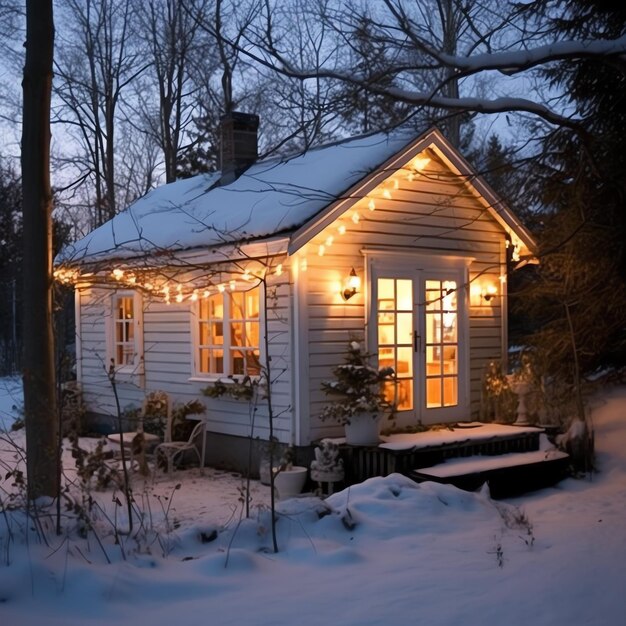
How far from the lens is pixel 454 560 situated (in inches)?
213

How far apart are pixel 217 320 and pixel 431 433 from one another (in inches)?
125

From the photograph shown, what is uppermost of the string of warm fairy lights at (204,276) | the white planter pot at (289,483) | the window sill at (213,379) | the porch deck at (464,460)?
the string of warm fairy lights at (204,276)

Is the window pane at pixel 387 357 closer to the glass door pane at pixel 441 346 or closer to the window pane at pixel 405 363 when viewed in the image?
the window pane at pixel 405 363

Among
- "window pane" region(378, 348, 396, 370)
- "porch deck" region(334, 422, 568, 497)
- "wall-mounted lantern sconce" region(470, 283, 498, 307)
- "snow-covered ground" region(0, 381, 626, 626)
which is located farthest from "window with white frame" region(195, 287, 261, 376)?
"wall-mounted lantern sconce" region(470, 283, 498, 307)

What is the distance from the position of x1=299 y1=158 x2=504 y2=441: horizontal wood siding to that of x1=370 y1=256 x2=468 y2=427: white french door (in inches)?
10.2

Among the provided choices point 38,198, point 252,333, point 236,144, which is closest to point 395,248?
point 252,333

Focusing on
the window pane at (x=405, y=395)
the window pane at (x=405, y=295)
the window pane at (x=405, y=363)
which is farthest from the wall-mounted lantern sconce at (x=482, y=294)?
the window pane at (x=405, y=395)

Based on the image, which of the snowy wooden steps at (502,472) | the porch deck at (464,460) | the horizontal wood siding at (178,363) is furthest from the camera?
the horizontal wood siding at (178,363)

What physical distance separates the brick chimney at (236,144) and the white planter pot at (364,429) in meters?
5.02

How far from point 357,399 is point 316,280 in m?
1.48

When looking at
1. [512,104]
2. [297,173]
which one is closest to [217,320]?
[297,173]

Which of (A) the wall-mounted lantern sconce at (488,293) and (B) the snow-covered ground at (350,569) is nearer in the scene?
(B) the snow-covered ground at (350,569)

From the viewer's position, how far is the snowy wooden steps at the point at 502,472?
26.2 feet

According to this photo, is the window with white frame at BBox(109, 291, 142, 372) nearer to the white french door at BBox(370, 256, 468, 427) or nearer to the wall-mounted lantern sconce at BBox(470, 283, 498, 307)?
the white french door at BBox(370, 256, 468, 427)
